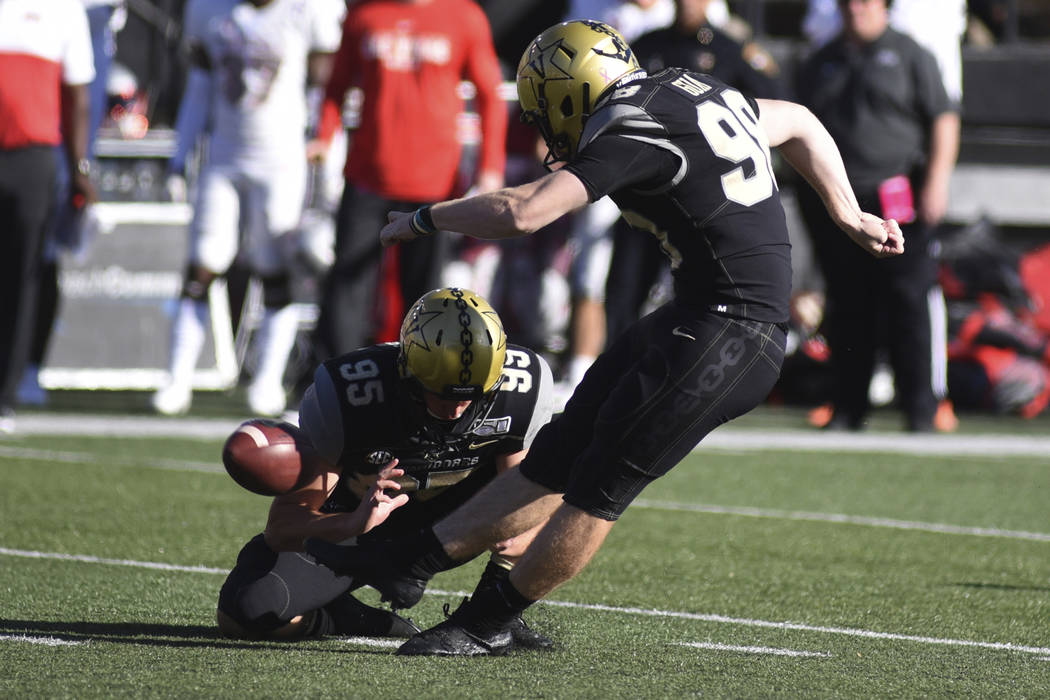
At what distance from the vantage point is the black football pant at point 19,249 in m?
8.73

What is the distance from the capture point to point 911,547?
6.41 meters

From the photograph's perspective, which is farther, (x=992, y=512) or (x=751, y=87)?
(x=751, y=87)

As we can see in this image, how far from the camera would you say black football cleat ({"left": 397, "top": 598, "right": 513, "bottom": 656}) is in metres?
4.41

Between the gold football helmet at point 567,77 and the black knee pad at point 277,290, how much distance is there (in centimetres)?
559

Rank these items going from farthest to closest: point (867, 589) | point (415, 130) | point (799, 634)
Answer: point (415, 130), point (867, 589), point (799, 634)

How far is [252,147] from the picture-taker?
31.9 ft

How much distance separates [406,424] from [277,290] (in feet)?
17.6

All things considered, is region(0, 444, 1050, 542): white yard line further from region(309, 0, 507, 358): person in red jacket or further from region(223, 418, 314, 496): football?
region(223, 418, 314, 496): football

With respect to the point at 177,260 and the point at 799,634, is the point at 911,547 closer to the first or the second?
the point at 799,634

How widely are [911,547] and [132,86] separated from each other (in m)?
8.16

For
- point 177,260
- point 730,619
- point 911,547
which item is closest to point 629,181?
point 730,619

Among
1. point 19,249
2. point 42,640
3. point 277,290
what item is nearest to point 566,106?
point 42,640

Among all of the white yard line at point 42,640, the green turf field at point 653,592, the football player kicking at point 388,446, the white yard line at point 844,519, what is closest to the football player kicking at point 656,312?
the football player kicking at point 388,446

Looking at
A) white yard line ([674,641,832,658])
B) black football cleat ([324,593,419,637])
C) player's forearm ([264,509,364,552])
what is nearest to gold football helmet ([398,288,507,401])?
player's forearm ([264,509,364,552])
